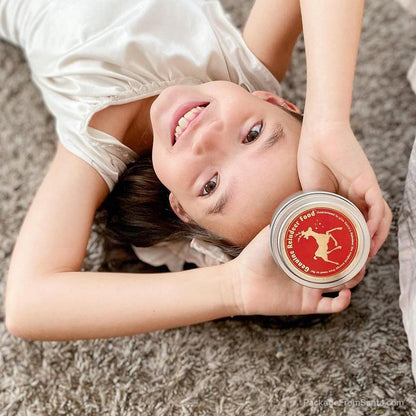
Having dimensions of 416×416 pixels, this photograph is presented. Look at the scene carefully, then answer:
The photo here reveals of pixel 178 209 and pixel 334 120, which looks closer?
pixel 334 120

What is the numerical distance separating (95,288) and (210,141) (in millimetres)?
324

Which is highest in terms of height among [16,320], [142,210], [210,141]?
[210,141]

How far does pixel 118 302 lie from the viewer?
0.94 meters

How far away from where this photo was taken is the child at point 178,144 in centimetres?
86

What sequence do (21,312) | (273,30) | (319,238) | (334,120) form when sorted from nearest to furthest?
(319,238) → (334,120) → (21,312) → (273,30)

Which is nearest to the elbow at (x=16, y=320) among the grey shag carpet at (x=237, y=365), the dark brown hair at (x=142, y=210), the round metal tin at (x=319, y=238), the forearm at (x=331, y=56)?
the grey shag carpet at (x=237, y=365)

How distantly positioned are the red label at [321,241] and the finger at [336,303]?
11 centimetres

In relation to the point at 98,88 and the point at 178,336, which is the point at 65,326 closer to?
the point at 178,336

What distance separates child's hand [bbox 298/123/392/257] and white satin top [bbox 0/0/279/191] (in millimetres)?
306

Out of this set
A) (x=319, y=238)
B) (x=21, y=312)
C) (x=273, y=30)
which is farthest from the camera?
(x=273, y=30)

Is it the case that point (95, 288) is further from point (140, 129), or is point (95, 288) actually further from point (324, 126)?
point (324, 126)

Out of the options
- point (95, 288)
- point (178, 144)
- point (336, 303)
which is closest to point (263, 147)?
point (178, 144)

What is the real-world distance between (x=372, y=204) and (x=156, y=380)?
0.55m

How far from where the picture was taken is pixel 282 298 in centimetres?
89
